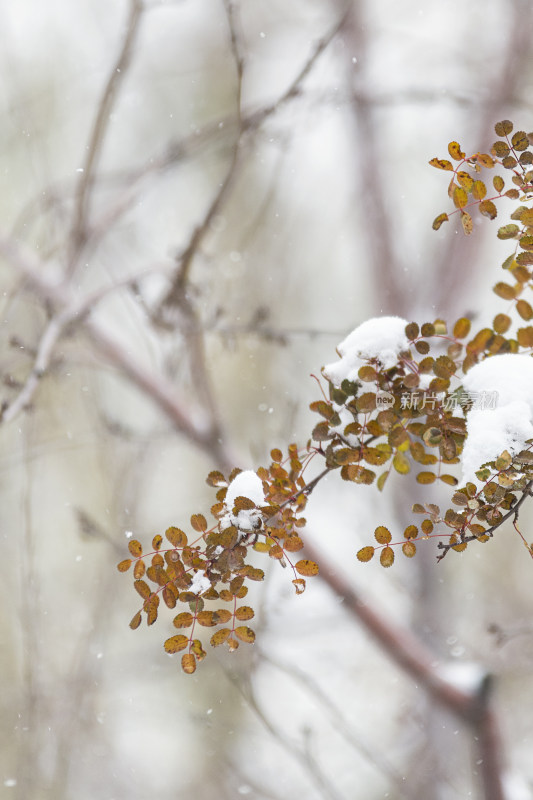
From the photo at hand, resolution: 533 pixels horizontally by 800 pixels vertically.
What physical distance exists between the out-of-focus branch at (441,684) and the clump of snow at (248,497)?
82 centimetres

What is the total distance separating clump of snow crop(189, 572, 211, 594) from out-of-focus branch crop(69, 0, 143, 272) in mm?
796

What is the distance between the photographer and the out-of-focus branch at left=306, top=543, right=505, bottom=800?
1246 mm

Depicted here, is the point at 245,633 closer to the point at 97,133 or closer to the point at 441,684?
the point at 97,133

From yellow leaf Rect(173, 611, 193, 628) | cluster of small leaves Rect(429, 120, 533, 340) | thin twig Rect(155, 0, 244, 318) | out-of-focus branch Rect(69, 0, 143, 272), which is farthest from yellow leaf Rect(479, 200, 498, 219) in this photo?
out-of-focus branch Rect(69, 0, 143, 272)

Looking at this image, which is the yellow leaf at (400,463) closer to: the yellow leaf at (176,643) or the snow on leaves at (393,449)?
the snow on leaves at (393,449)

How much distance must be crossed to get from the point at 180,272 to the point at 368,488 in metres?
→ 0.82

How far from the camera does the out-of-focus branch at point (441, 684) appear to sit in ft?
4.09

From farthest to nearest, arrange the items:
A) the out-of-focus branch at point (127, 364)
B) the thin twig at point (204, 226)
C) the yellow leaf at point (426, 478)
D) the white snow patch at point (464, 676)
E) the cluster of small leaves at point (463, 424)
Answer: the white snow patch at point (464, 676), the out-of-focus branch at point (127, 364), the thin twig at point (204, 226), the yellow leaf at point (426, 478), the cluster of small leaves at point (463, 424)

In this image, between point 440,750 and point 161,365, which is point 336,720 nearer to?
point 440,750

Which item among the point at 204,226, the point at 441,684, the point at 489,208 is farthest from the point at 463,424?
the point at 441,684

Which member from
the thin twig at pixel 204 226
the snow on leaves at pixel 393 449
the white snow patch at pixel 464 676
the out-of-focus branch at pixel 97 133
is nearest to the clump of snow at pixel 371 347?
the snow on leaves at pixel 393 449

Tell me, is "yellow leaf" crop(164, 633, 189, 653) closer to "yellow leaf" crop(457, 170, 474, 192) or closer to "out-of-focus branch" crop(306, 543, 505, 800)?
"yellow leaf" crop(457, 170, 474, 192)

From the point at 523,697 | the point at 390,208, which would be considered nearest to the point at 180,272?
the point at 390,208

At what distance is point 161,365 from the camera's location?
4.33ft
